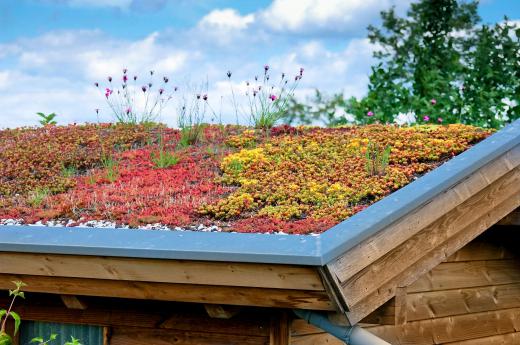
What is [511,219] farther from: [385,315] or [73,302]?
[73,302]

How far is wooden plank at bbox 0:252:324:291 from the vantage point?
13.5 feet

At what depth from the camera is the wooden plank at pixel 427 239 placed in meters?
4.39

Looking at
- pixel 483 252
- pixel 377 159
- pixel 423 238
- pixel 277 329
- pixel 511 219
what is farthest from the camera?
pixel 377 159

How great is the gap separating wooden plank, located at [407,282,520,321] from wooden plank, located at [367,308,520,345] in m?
0.05

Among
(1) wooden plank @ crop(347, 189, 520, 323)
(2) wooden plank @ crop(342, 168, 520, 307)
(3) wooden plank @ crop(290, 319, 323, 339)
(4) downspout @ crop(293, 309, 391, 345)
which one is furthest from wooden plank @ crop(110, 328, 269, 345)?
(2) wooden plank @ crop(342, 168, 520, 307)

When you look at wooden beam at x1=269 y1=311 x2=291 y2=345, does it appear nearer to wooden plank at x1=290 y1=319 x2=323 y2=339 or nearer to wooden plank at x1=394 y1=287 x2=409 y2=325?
wooden plank at x1=290 y1=319 x2=323 y2=339

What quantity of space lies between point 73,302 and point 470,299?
3.22 metres

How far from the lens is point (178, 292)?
177 inches

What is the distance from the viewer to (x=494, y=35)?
13.5 meters

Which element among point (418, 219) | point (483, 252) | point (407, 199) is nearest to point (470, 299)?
point (483, 252)

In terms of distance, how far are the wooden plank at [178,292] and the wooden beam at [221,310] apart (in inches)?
6.0

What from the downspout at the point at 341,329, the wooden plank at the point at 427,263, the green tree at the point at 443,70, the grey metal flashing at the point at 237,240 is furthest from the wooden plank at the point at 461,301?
the green tree at the point at 443,70

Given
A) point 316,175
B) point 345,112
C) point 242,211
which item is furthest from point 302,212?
point 345,112

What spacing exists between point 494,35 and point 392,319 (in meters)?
9.94
